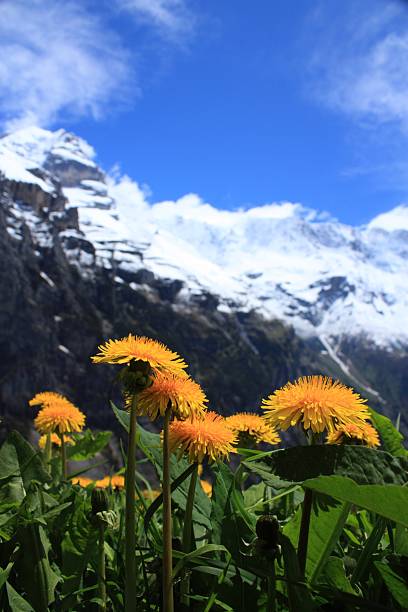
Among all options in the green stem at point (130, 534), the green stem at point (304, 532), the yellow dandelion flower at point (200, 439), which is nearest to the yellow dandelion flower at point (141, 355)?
the green stem at point (130, 534)

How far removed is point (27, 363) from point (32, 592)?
175m

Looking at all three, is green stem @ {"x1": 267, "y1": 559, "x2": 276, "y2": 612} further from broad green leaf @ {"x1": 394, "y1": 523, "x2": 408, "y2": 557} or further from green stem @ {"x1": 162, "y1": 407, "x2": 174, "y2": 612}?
broad green leaf @ {"x1": 394, "y1": 523, "x2": 408, "y2": 557}

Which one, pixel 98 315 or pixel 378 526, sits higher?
pixel 98 315

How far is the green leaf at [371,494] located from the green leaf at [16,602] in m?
0.96

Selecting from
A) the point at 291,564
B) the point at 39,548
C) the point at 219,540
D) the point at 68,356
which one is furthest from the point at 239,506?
the point at 68,356

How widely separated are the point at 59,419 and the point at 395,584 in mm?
2493

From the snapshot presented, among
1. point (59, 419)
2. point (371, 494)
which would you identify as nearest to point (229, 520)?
point (371, 494)

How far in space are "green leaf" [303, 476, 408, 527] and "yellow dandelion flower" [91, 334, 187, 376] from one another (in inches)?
24.0

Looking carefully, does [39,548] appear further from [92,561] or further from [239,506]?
[239,506]

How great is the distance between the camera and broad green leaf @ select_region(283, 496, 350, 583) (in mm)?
1681

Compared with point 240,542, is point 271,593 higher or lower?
lower

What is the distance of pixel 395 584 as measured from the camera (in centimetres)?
150

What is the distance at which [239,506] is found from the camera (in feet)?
6.01

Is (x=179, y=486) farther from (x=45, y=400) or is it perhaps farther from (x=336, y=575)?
(x=45, y=400)
